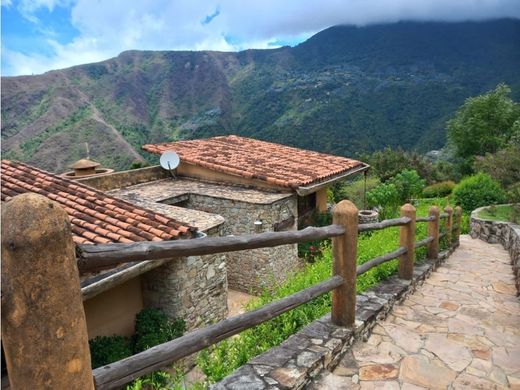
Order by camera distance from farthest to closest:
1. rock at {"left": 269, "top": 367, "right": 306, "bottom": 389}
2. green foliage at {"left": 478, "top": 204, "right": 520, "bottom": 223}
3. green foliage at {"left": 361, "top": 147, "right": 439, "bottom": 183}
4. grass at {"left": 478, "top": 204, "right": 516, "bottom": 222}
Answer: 1. green foliage at {"left": 361, "top": 147, "right": 439, "bottom": 183}
2. grass at {"left": 478, "top": 204, "right": 516, "bottom": 222}
3. green foliage at {"left": 478, "top": 204, "right": 520, "bottom": 223}
4. rock at {"left": 269, "top": 367, "right": 306, "bottom": 389}

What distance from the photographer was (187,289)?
6.87 m

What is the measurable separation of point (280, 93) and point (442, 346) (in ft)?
205

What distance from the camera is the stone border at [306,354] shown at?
2400 millimetres

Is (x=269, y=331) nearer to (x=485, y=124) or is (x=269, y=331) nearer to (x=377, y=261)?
(x=377, y=261)

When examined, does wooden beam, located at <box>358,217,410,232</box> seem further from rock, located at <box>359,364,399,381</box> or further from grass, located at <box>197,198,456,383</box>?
rock, located at <box>359,364,399,381</box>

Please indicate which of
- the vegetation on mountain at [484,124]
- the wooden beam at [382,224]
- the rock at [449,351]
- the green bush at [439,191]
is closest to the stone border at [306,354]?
the rock at [449,351]

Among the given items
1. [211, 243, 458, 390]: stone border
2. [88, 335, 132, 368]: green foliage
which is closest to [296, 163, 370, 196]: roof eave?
[88, 335, 132, 368]: green foliage

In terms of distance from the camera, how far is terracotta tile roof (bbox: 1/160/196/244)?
583 centimetres

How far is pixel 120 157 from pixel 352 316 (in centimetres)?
4523

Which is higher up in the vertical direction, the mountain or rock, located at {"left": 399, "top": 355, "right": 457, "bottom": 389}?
the mountain

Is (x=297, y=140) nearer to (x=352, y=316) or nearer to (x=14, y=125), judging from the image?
(x=14, y=125)

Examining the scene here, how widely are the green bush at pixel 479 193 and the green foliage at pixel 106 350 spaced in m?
13.4

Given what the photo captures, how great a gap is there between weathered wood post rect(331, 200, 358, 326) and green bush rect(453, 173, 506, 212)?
1349 cm

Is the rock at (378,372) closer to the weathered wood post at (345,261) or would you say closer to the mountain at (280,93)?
the weathered wood post at (345,261)
